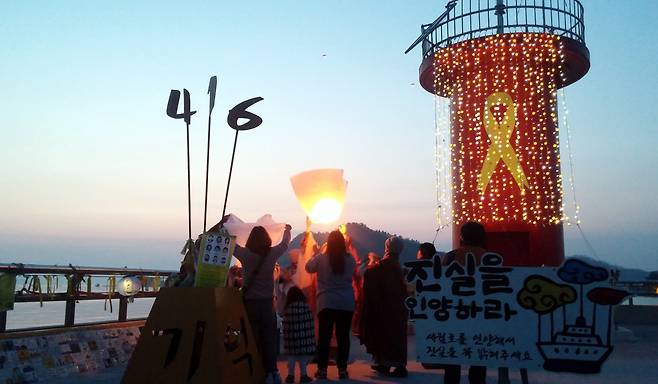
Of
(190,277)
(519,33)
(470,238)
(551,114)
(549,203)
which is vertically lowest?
(190,277)

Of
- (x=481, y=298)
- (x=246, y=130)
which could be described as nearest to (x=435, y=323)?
(x=481, y=298)

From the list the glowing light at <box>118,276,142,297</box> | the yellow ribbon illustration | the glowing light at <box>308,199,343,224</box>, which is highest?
the yellow ribbon illustration

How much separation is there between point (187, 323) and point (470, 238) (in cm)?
231

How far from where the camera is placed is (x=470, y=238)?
4371 mm

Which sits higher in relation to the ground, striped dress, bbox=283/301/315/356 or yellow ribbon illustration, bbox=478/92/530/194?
yellow ribbon illustration, bbox=478/92/530/194

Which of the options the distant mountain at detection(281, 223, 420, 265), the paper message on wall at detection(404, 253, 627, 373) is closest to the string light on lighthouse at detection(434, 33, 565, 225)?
the distant mountain at detection(281, 223, 420, 265)

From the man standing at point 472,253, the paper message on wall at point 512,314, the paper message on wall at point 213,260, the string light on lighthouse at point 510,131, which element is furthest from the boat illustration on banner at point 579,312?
the string light on lighthouse at point 510,131

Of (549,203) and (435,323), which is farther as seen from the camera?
(549,203)

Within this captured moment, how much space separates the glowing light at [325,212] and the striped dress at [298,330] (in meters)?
1.29

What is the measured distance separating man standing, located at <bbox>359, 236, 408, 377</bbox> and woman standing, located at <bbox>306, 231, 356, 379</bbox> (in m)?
0.40

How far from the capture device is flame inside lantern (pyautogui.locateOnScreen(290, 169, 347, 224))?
24.2 feet

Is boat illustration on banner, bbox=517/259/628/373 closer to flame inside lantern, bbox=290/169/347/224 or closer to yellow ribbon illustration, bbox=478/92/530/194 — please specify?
flame inside lantern, bbox=290/169/347/224

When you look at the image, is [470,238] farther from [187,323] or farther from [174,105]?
[174,105]

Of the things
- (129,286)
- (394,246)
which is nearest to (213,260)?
(394,246)
